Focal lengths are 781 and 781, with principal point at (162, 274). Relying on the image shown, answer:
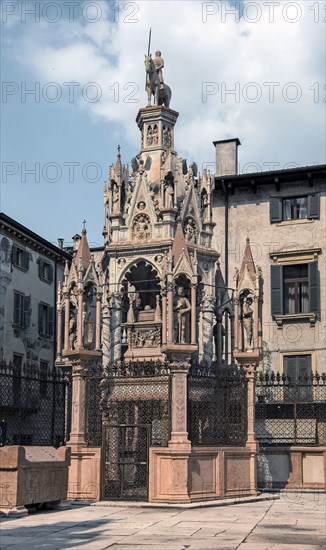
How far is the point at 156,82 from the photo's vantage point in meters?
24.1

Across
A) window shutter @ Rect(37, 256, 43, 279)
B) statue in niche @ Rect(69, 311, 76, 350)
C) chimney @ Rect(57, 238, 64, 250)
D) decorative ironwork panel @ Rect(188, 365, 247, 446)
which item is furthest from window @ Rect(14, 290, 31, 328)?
decorative ironwork panel @ Rect(188, 365, 247, 446)

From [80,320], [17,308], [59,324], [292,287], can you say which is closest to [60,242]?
[17,308]

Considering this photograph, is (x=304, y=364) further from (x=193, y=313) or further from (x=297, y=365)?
(x=193, y=313)

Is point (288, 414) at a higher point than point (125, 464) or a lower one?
higher

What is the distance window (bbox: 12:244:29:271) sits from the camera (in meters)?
44.2

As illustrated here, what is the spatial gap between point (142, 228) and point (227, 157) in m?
17.5

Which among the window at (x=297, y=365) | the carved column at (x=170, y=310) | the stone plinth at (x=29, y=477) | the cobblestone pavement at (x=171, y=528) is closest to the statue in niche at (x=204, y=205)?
the carved column at (x=170, y=310)

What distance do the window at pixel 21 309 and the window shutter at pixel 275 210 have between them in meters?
15.5

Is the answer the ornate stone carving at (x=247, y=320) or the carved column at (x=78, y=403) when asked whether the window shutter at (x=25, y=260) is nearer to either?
the ornate stone carving at (x=247, y=320)

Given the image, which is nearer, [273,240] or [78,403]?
[78,403]

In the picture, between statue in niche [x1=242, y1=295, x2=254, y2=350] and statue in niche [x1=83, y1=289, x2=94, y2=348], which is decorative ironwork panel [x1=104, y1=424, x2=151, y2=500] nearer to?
statue in niche [x1=83, y1=289, x2=94, y2=348]

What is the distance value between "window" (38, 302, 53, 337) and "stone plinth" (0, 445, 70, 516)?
28.5 metres

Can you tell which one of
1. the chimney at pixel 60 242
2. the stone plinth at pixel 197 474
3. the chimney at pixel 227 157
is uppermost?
→ the chimney at pixel 227 157

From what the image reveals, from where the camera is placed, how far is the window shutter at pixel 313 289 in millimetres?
35188
